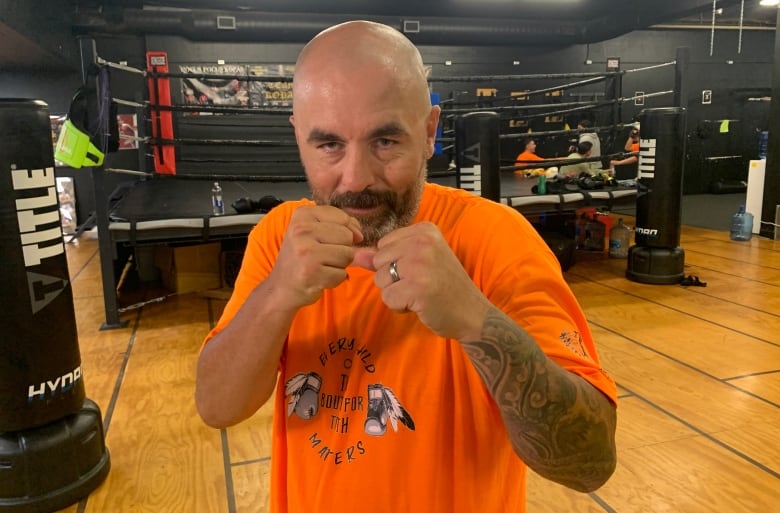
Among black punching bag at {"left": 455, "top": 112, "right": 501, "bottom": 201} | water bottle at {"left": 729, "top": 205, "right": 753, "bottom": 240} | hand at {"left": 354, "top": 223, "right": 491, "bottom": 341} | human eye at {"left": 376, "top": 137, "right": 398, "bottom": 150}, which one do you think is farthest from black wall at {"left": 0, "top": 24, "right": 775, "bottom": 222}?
hand at {"left": 354, "top": 223, "right": 491, "bottom": 341}

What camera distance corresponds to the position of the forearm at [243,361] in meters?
0.87

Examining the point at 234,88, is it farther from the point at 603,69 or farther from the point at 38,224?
the point at 38,224

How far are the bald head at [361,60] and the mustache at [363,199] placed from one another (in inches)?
6.1

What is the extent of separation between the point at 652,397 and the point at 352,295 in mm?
1971

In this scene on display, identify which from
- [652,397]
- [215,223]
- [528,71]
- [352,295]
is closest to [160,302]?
[215,223]

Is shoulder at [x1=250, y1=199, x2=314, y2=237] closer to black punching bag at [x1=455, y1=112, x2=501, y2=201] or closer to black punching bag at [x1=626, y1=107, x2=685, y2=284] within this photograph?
black punching bag at [x1=455, y1=112, x2=501, y2=201]

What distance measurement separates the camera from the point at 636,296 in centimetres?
405

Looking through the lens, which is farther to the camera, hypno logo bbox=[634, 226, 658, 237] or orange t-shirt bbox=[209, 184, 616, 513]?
hypno logo bbox=[634, 226, 658, 237]

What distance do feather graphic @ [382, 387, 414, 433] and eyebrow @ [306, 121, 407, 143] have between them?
404 mm

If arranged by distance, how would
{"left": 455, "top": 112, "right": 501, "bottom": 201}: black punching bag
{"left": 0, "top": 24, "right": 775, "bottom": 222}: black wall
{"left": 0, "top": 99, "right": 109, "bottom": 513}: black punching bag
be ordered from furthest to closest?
{"left": 0, "top": 24, "right": 775, "bottom": 222}: black wall < {"left": 455, "top": 112, "right": 501, "bottom": 201}: black punching bag < {"left": 0, "top": 99, "right": 109, "bottom": 513}: black punching bag

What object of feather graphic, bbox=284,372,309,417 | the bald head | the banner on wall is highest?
the banner on wall

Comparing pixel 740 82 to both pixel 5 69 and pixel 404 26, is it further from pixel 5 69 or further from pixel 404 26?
pixel 5 69

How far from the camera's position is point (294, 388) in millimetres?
989

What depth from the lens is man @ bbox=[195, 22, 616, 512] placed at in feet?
2.66
